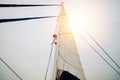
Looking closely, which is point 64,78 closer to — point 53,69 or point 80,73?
point 53,69

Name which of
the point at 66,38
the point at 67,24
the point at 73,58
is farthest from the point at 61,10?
the point at 73,58

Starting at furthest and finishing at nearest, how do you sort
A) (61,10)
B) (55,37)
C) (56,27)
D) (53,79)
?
(61,10)
(56,27)
(55,37)
(53,79)

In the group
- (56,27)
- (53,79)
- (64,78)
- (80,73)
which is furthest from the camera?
(80,73)

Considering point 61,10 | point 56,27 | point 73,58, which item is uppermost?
point 61,10

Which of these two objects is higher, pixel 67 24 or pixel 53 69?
pixel 67 24

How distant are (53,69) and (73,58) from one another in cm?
171

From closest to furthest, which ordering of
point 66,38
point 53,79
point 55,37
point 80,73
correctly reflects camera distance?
1. point 53,79
2. point 55,37
3. point 66,38
4. point 80,73

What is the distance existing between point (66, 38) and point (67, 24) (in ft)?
1.53

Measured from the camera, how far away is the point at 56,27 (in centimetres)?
444

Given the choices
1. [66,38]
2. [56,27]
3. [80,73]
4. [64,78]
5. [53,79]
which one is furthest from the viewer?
[80,73]

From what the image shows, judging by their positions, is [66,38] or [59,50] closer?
[59,50]

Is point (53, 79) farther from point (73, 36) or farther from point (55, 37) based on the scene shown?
point (73, 36)

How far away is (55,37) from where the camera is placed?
404 cm

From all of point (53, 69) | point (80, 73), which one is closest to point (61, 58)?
point (53, 69)
